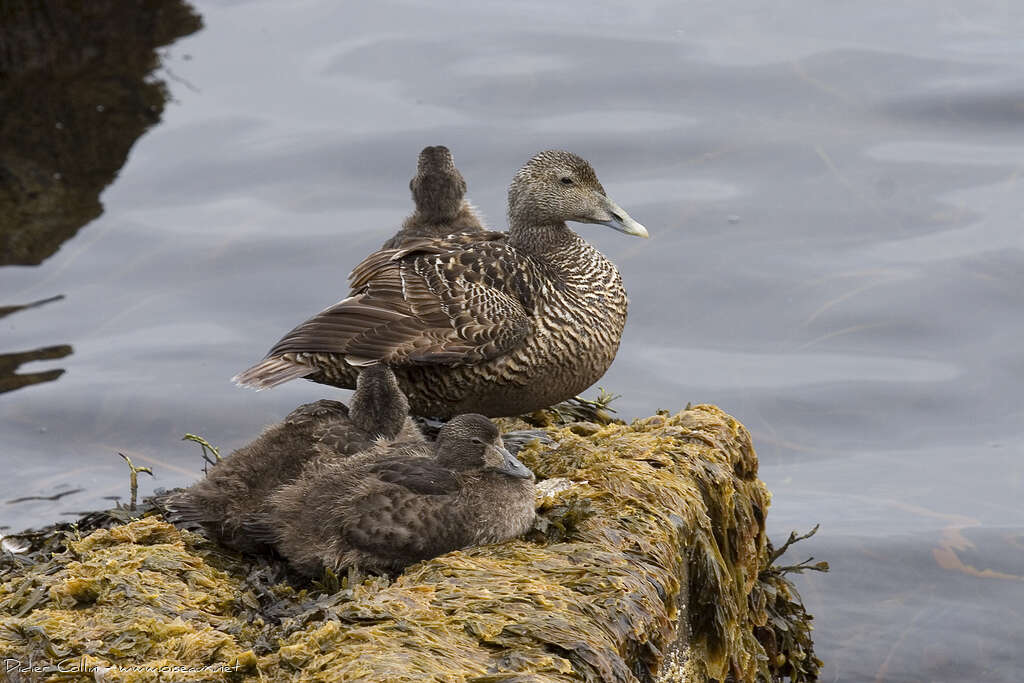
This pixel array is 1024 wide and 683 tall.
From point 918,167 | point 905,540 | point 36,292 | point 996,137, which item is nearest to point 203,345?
point 36,292

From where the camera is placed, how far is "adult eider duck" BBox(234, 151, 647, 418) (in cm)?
659

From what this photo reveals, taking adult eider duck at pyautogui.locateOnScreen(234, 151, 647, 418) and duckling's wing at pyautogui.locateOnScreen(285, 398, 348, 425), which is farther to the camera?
adult eider duck at pyautogui.locateOnScreen(234, 151, 647, 418)

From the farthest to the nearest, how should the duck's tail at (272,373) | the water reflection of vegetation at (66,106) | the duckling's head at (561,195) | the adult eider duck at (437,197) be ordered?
the water reflection of vegetation at (66,106)
the adult eider duck at (437,197)
the duckling's head at (561,195)
the duck's tail at (272,373)

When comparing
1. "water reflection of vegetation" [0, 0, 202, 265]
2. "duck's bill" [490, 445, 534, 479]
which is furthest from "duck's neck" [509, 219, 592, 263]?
"water reflection of vegetation" [0, 0, 202, 265]

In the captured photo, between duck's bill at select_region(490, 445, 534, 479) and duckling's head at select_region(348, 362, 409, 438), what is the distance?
609mm

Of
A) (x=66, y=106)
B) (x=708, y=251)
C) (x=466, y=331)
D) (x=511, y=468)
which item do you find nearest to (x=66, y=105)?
(x=66, y=106)

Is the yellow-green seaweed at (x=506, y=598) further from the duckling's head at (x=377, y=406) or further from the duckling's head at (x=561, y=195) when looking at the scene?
the duckling's head at (x=561, y=195)

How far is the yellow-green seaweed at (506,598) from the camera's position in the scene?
450 cm

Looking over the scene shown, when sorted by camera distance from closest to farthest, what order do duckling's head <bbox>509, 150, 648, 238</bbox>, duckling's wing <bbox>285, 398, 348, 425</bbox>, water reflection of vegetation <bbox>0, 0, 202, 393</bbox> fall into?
duckling's wing <bbox>285, 398, 348, 425</bbox> → duckling's head <bbox>509, 150, 648, 238</bbox> → water reflection of vegetation <bbox>0, 0, 202, 393</bbox>

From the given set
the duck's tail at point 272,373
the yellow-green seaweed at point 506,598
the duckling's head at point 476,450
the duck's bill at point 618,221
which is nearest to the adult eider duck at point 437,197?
the duck's bill at point 618,221

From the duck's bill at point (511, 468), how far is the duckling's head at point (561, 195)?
2.15 metres

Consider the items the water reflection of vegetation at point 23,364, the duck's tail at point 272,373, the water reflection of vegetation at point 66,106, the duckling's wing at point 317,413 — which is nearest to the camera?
the duckling's wing at point 317,413

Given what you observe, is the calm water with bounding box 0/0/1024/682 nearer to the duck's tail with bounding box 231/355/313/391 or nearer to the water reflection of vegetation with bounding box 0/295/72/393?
the water reflection of vegetation with bounding box 0/295/72/393

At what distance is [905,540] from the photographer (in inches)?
381
